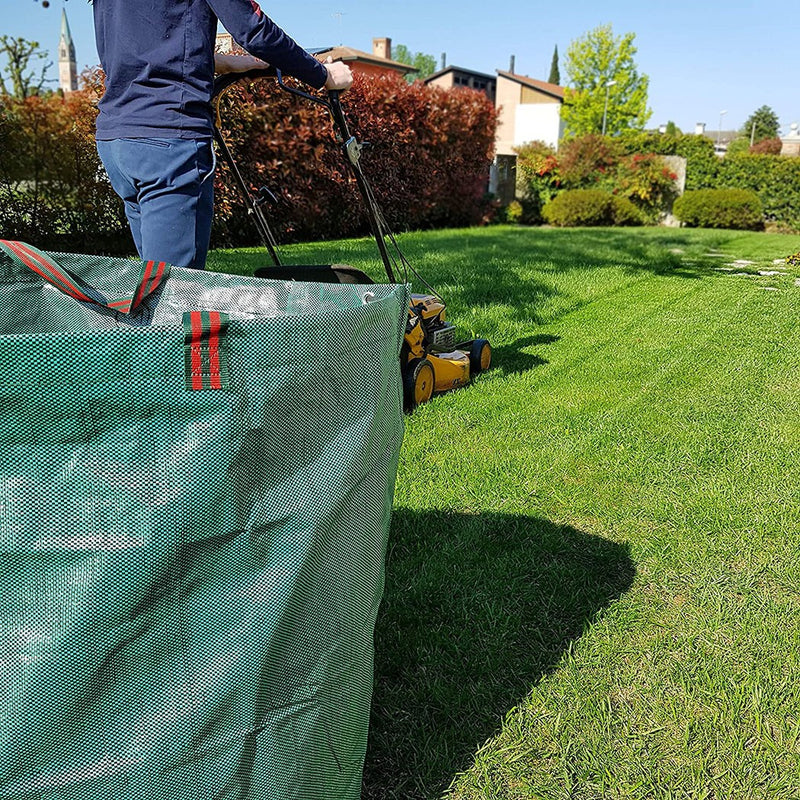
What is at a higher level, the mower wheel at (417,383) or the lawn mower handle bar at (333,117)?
the lawn mower handle bar at (333,117)

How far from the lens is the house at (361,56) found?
802cm

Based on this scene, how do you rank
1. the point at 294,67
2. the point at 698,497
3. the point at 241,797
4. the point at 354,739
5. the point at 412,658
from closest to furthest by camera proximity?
the point at 241,797, the point at 354,739, the point at 412,658, the point at 294,67, the point at 698,497

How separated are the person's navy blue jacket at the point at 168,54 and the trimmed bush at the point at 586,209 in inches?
673

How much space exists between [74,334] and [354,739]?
2.86 feet

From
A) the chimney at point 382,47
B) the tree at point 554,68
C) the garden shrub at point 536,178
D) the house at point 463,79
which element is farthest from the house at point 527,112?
the tree at point 554,68

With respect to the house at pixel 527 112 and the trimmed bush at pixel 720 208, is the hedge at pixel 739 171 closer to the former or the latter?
the trimmed bush at pixel 720 208

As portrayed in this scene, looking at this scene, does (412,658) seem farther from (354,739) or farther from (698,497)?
(698,497)

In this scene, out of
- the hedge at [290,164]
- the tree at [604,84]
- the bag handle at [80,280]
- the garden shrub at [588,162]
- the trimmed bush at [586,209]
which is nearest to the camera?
the bag handle at [80,280]

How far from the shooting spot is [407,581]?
2.43m

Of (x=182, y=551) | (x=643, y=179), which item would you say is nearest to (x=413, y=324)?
(x=182, y=551)

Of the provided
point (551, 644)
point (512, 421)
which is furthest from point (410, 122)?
point (551, 644)

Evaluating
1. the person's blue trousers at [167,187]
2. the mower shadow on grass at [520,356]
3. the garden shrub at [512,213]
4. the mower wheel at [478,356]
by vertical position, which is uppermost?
the person's blue trousers at [167,187]

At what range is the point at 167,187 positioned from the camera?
2.33 metres

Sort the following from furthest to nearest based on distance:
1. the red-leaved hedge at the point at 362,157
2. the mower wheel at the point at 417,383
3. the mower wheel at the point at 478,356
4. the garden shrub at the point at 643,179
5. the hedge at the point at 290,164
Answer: the garden shrub at the point at 643,179 → the red-leaved hedge at the point at 362,157 → the hedge at the point at 290,164 → the mower wheel at the point at 478,356 → the mower wheel at the point at 417,383
